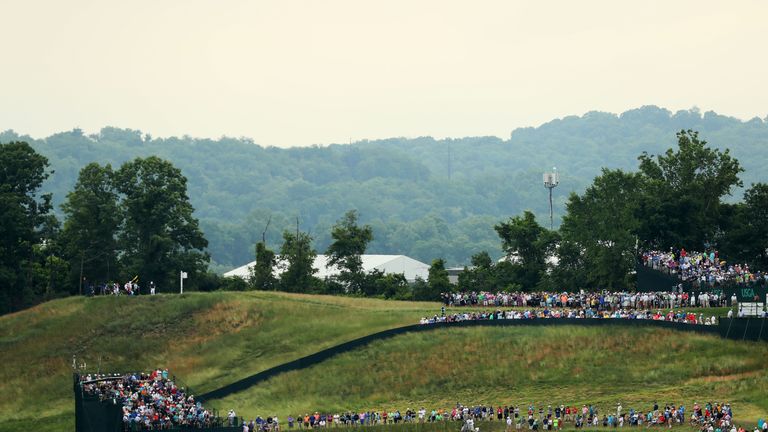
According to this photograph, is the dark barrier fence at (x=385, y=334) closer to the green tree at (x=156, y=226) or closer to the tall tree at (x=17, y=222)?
the green tree at (x=156, y=226)

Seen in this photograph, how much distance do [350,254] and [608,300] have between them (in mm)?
47470

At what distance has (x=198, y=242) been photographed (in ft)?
402

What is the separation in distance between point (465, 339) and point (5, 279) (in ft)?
145

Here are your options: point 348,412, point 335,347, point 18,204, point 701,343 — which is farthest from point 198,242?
point 701,343

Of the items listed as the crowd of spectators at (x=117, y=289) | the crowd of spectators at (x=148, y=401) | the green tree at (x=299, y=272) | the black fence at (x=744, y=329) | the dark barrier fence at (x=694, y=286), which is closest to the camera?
the crowd of spectators at (x=148, y=401)

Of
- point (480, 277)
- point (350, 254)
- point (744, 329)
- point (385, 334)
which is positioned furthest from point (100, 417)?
point (350, 254)

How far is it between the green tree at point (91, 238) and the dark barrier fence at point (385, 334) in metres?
35.0

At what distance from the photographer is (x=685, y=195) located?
4368 inches

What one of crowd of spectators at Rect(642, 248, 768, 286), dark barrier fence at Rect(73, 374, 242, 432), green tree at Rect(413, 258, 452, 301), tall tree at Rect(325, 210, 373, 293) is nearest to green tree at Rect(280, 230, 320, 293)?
tall tree at Rect(325, 210, 373, 293)

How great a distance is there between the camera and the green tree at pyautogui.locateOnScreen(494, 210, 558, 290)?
402 feet

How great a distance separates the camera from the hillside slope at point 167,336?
91.4 m

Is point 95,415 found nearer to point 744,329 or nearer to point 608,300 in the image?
point 608,300

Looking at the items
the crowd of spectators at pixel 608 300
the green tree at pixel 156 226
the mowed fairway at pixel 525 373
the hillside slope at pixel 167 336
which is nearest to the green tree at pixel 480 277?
the hillside slope at pixel 167 336

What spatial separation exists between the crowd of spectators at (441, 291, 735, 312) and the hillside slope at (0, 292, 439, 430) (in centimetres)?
547
